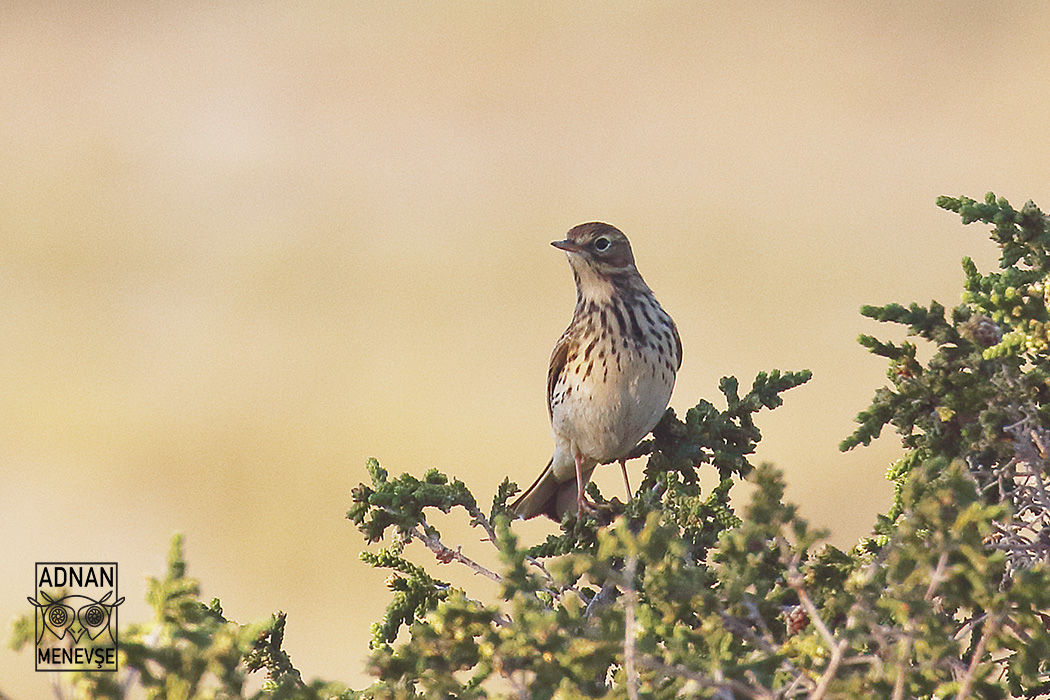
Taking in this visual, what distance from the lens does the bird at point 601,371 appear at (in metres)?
6.73

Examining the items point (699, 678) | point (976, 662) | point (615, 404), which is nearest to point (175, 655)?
point (699, 678)

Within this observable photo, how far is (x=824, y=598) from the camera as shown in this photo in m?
3.16

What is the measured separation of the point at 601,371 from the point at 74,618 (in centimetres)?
437

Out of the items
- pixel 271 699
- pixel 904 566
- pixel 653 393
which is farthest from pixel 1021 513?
pixel 653 393

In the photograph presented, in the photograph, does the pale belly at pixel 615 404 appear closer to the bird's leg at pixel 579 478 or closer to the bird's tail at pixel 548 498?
the bird's leg at pixel 579 478

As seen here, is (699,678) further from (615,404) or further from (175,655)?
(615,404)

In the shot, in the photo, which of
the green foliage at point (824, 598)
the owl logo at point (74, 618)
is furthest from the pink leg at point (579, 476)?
the owl logo at point (74, 618)

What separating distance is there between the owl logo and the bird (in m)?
3.86

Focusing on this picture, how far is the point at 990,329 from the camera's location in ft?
12.3

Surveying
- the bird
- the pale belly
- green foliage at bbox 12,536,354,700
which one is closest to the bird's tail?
the bird

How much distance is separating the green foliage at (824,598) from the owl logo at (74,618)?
54 mm

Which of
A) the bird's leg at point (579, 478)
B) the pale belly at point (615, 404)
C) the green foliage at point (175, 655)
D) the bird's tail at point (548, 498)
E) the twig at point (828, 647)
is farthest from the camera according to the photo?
the bird's tail at point (548, 498)

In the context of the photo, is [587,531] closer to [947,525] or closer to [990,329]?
[990,329]

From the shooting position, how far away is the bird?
6.73m
